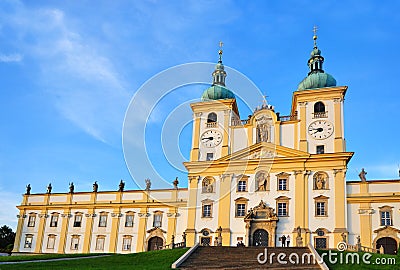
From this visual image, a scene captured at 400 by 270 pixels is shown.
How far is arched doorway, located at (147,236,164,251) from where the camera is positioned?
44.1m

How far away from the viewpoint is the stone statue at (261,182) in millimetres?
39281

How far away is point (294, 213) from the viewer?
3744 centimetres

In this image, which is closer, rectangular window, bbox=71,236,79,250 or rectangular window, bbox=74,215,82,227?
rectangular window, bbox=71,236,79,250

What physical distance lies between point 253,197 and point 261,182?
1591 mm

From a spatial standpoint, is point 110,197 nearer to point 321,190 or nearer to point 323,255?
point 321,190

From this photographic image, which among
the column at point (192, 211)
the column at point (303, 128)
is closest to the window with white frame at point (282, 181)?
the column at point (303, 128)

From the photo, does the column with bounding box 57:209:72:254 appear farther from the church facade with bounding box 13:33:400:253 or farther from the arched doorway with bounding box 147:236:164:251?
the arched doorway with bounding box 147:236:164:251

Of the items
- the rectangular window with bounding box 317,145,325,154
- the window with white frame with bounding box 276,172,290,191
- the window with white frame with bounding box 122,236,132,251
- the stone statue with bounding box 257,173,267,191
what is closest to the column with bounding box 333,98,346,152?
the rectangular window with bounding box 317,145,325,154

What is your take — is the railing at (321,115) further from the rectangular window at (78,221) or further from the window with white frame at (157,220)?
the rectangular window at (78,221)

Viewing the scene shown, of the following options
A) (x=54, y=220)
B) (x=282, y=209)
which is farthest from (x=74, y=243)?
(x=282, y=209)

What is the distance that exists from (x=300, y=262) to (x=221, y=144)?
18858 mm

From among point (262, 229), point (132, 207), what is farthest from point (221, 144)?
point (132, 207)

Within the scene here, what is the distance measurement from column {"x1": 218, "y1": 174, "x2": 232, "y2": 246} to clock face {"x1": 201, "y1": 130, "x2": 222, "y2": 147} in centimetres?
389

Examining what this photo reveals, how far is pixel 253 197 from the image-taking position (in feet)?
129
